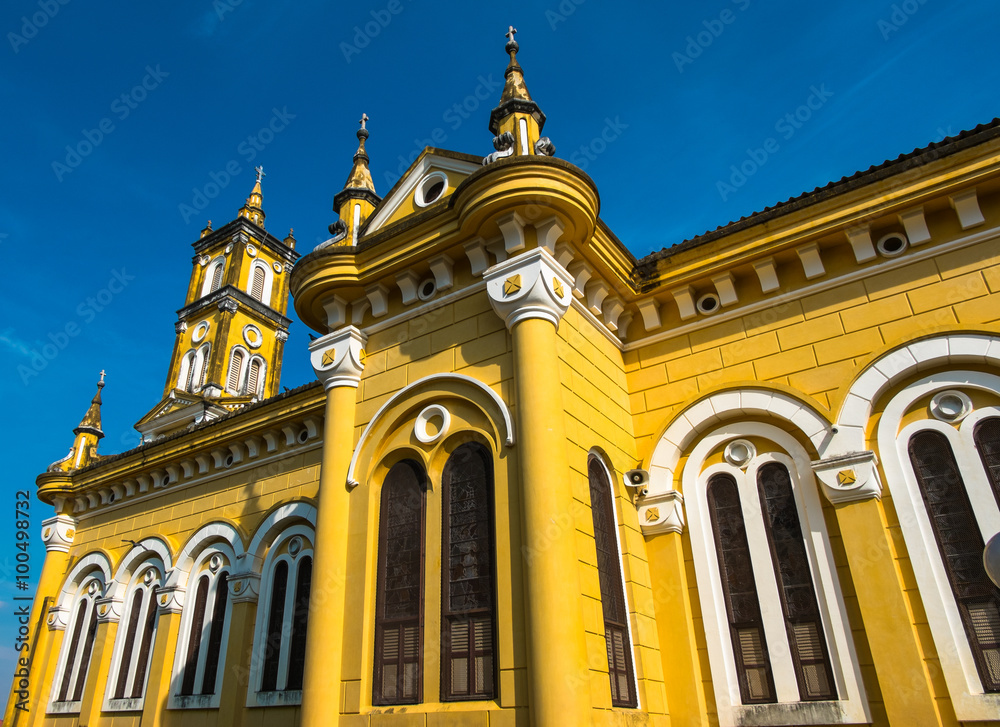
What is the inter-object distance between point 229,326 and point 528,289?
30956mm

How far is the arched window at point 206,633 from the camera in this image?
551 inches

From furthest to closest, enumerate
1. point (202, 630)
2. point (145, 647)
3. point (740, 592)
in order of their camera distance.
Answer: point (145, 647), point (202, 630), point (740, 592)

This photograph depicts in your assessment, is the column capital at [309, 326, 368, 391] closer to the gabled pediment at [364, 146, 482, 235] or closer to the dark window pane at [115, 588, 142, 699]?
the gabled pediment at [364, 146, 482, 235]

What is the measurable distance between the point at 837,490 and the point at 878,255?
3.21 meters

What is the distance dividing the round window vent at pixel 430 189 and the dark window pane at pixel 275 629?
7648mm

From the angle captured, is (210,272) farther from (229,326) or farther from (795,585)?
(795,585)

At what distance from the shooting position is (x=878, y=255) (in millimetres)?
9375

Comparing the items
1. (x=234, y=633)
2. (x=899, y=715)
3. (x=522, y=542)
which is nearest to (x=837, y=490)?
(x=899, y=715)

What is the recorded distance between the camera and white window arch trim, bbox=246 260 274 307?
38.6m

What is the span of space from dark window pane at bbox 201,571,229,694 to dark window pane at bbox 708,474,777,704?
1001 cm

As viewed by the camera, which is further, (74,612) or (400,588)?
(74,612)

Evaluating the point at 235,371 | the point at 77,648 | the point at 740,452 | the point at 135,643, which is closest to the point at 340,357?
the point at 740,452

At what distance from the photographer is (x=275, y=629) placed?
13562 millimetres

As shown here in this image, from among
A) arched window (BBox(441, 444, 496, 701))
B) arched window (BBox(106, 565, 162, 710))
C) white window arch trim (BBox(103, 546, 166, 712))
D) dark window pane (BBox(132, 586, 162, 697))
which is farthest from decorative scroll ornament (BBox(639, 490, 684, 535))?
dark window pane (BBox(132, 586, 162, 697))
